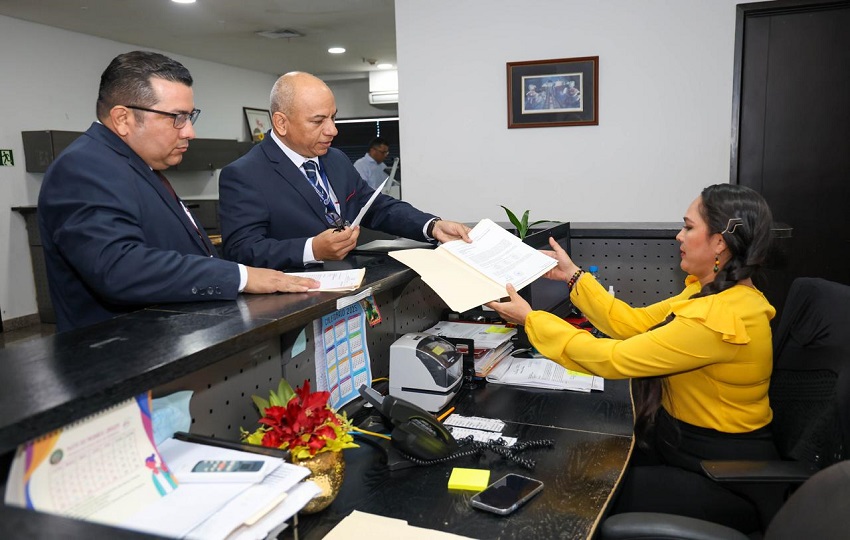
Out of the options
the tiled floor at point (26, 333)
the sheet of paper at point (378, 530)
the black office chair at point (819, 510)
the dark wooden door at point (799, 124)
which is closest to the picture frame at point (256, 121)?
the tiled floor at point (26, 333)

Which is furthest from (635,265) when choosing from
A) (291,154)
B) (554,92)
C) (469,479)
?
(554,92)

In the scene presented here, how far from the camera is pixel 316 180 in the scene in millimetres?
2277

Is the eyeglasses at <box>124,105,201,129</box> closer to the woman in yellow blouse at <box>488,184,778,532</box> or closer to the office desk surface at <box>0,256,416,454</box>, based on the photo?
the office desk surface at <box>0,256,416,454</box>

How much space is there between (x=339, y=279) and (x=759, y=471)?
3.48 ft

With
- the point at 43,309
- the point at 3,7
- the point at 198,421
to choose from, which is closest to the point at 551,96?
the point at 198,421

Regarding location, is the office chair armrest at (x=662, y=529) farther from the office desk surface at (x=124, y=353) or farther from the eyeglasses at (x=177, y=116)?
the eyeglasses at (x=177, y=116)

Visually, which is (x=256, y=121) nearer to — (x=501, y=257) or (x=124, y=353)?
(x=501, y=257)

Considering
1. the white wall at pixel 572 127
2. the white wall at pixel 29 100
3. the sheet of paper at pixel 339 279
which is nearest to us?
the sheet of paper at pixel 339 279

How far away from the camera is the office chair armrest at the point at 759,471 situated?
4.61 ft

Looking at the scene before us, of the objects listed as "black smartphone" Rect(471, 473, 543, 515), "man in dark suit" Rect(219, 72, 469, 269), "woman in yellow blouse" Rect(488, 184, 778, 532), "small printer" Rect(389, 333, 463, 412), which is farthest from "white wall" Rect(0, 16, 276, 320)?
"black smartphone" Rect(471, 473, 543, 515)

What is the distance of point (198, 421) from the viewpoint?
1171 millimetres

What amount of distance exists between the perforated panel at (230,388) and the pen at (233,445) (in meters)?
0.09

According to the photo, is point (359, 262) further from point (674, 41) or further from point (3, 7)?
point (3, 7)

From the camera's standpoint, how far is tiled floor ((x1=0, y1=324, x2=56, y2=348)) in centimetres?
544
